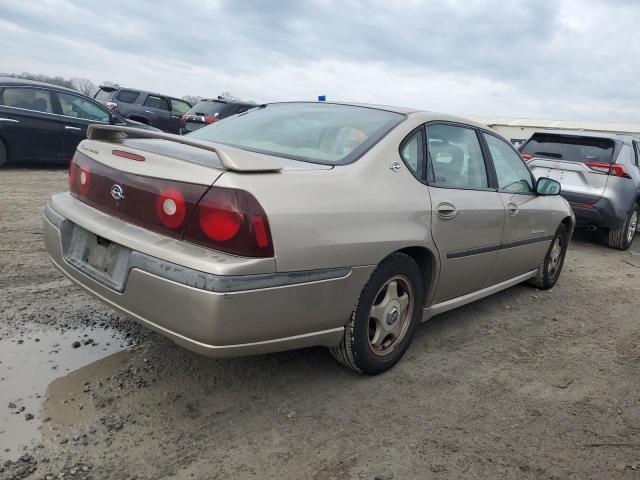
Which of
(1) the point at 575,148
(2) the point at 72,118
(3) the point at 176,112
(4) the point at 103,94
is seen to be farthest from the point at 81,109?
(1) the point at 575,148

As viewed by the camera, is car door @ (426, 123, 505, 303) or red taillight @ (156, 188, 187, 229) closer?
red taillight @ (156, 188, 187, 229)

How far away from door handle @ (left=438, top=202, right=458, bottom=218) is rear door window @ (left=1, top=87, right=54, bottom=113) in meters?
7.78

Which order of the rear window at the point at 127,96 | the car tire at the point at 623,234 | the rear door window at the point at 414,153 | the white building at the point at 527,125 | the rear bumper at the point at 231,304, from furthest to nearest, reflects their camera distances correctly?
the white building at the point at 527,125 → the rear window at the point at 127,96 → the car tire at the point at 623,234 → the rear door window at the point at 414,153 → the rear bumper at the point at 231,304

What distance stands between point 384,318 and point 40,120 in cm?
789

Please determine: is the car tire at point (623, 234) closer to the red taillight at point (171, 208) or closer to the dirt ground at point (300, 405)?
the dirt ground at point (300, 405)

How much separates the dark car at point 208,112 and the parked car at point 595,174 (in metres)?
7.54

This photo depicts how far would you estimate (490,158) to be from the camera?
3768mm

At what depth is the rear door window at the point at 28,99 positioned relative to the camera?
26.7 ft

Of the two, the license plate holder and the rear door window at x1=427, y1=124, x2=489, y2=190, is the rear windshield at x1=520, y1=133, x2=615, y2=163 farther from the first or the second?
the license plate holder

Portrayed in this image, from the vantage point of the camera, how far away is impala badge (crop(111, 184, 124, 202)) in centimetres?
243

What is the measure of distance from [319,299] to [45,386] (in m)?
1.40

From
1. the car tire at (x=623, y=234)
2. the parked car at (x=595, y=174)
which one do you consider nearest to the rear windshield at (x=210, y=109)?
the parked car at (x=595, y=174)

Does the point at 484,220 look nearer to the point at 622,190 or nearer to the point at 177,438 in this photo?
the point at 177,438

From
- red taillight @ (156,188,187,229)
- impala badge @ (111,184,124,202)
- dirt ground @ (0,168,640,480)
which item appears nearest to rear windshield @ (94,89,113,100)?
dirt ground @ (0,168,640,480)
